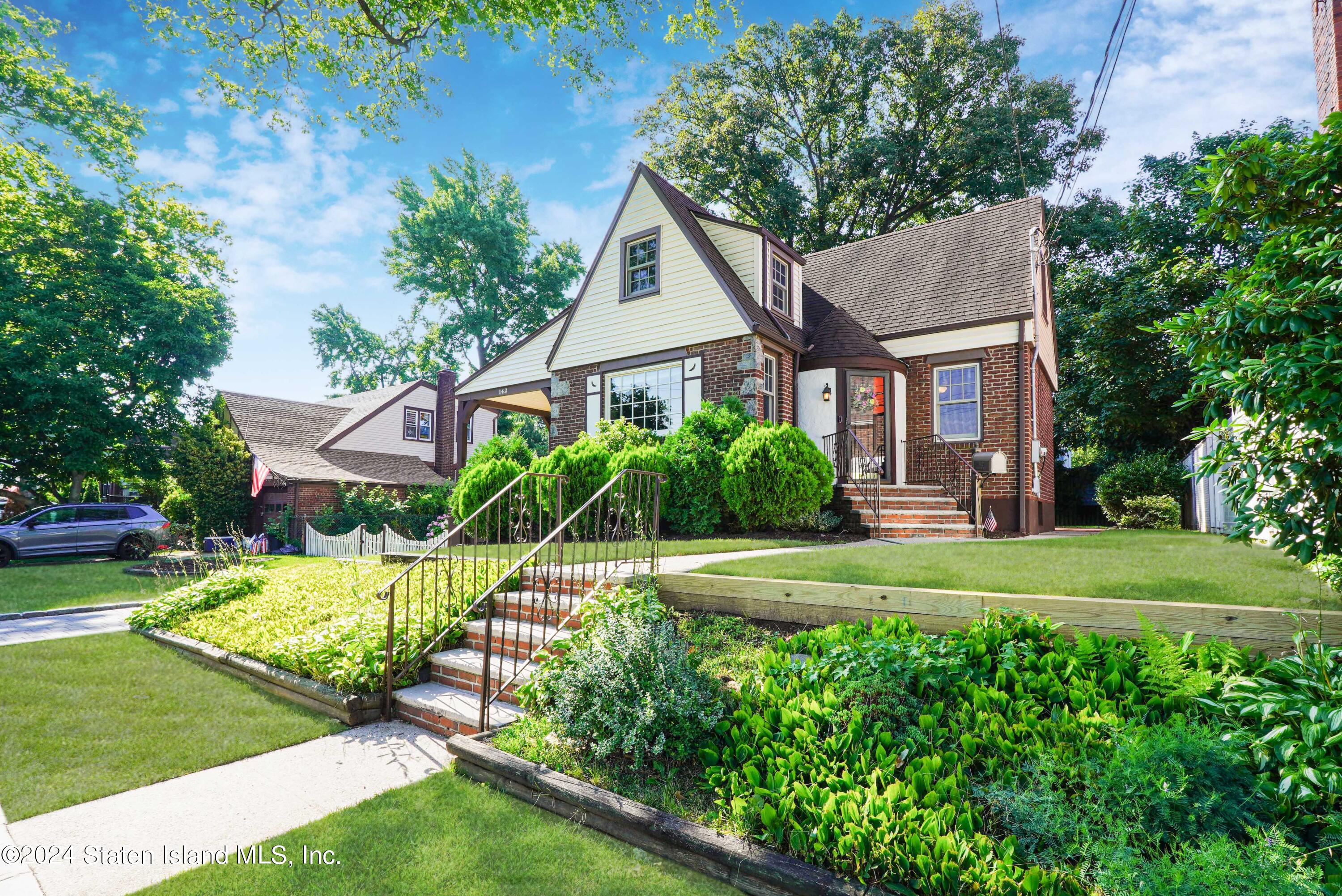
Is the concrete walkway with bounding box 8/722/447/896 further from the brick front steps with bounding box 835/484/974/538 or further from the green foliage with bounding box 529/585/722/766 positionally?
the brick front steps with bounding box 835/484/974/538

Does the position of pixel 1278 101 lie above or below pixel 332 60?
below

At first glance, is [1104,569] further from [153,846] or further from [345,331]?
[345,331]

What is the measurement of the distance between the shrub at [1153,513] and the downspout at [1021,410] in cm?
659

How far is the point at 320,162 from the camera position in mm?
12633

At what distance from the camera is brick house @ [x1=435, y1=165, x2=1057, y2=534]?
471 inches

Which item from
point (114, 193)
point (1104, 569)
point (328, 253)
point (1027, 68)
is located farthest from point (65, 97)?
point (1027, 68)

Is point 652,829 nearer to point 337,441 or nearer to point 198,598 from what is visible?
point 198,598

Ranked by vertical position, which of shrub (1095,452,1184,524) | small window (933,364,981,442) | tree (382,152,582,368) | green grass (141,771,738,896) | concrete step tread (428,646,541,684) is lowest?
green grass (141,771,738,896)

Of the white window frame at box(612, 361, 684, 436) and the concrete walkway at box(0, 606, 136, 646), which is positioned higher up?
the white window frame at box(612, 361, 684, 436)

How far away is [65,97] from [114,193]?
283 cm

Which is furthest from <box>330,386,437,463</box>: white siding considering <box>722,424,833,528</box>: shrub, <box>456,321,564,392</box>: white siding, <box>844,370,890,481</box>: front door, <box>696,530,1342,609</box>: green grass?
<box>696,530,1342,609</box>: green grass

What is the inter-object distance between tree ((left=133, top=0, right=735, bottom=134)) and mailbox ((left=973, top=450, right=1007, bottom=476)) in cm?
942

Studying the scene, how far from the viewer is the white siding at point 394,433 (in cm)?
2436

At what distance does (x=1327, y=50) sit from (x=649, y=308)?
10057 millimetres
